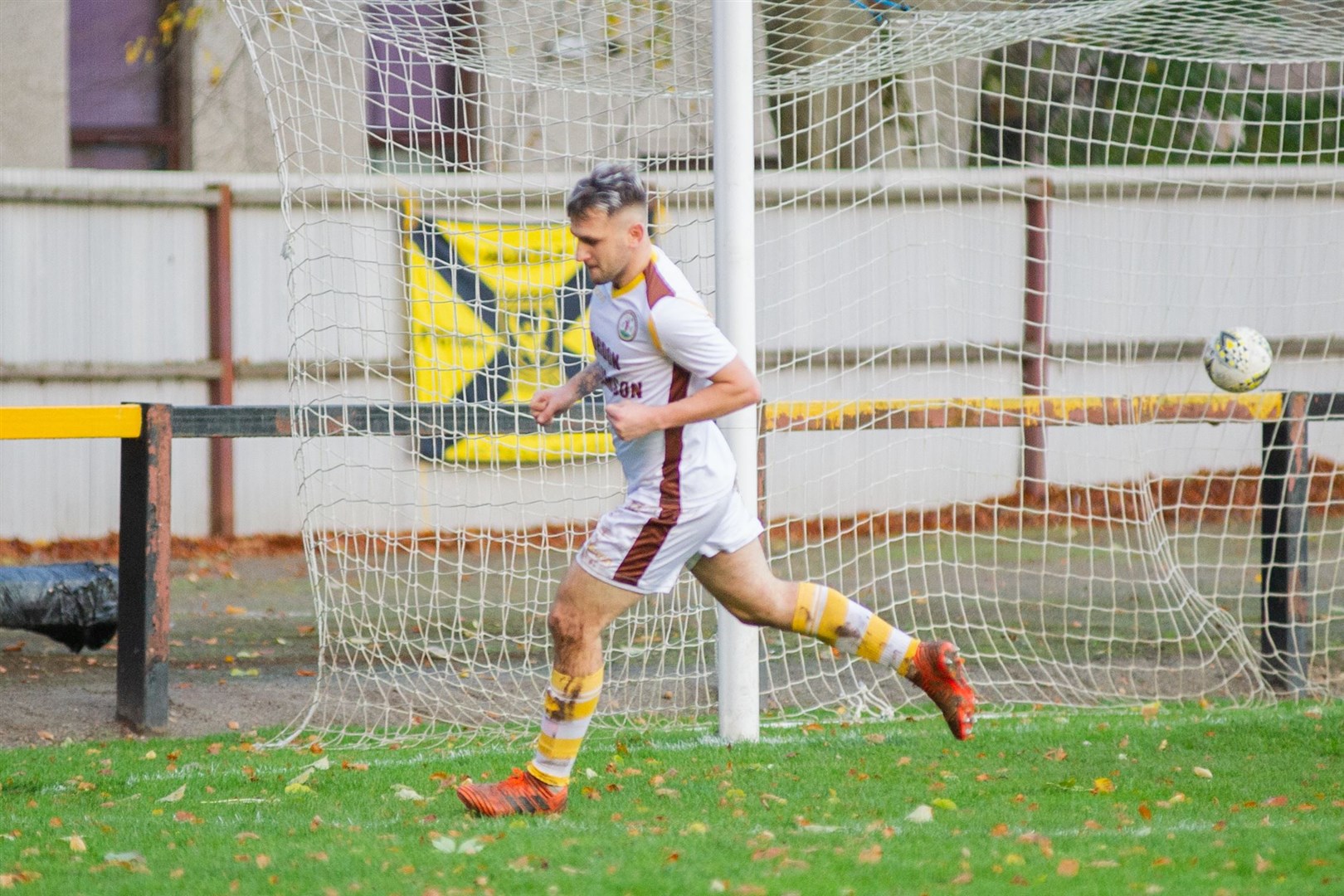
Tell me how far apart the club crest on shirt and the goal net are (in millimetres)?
1969

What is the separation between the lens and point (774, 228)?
12156mm

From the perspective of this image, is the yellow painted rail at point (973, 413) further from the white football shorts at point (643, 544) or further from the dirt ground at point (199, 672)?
the white football shorts at point (643, 544)

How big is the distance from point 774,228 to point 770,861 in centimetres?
871

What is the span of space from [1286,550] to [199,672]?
5388mm

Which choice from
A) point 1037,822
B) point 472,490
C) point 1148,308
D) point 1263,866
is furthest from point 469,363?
point 1263,866

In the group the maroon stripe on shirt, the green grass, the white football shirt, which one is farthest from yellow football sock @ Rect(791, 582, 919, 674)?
the maroon stripe on shirt

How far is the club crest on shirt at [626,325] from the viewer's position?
4555mm

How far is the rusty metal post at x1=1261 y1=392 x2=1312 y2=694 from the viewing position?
7.25 meters

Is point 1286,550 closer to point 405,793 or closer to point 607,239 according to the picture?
point 607,239

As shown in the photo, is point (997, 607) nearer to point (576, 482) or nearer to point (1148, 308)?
point (576, 482)

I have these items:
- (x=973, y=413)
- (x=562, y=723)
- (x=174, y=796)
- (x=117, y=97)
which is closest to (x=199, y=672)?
(x=174, y=796)

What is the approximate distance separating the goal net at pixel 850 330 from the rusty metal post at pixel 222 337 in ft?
2.81

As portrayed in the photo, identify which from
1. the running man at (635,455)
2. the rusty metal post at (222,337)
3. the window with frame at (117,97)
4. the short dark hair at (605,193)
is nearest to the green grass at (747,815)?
the running man at (635,455)

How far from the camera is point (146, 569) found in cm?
629
